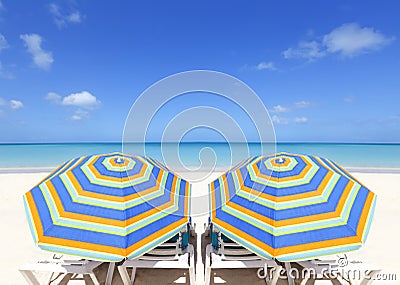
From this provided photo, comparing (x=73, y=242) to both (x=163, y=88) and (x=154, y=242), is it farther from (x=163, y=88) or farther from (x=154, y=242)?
(x=163, y=88)

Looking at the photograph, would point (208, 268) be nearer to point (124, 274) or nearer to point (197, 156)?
point (124, 274)

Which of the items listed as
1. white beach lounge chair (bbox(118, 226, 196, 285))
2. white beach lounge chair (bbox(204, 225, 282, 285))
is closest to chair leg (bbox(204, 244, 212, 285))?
white beach lounge chair (bbox(204, 225, 282, 285))

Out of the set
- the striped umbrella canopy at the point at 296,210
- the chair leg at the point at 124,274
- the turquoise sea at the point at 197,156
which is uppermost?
the turquoise sea at the point at 197,156

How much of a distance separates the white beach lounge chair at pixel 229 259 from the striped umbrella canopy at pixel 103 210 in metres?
0.58

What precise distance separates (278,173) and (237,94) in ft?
5.43

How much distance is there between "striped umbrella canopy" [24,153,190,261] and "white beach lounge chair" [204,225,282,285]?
1.92ft

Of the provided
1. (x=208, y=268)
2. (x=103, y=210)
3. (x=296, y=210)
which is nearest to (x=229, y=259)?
(x=208, y=268)

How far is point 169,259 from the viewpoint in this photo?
2826 millimetres

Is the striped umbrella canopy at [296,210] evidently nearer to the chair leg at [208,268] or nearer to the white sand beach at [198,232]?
the chair leg at [208,268]

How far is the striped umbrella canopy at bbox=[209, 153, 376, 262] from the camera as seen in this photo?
225cm

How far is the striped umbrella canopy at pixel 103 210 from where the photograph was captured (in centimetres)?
224

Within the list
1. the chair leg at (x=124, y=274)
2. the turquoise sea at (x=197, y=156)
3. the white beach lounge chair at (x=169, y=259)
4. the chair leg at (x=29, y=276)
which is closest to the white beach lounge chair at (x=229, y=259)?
the white beach lounge chair at (x=169, y=259)

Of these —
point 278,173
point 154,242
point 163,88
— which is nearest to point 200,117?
point 163,88

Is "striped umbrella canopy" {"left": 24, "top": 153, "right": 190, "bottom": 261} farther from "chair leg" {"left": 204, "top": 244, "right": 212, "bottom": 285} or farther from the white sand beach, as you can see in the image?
the white sand beach
